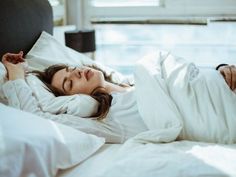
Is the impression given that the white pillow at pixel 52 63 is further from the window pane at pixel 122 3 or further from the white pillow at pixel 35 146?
the window pane at pixel 122 3

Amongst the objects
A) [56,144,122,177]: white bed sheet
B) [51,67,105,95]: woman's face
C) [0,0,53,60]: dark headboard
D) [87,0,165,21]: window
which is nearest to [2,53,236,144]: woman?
[51,67,105,95]: woman's face

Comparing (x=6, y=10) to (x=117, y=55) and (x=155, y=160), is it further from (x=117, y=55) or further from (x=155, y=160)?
(x=117, y=55)

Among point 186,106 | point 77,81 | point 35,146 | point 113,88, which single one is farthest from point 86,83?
point 35,146

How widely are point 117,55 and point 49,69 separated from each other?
1447 millimetres

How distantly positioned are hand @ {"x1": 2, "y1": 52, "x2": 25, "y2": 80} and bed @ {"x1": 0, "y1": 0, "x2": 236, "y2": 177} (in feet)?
0.18

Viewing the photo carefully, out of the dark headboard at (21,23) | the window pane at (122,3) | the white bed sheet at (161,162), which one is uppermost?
the window pane at (122,3)

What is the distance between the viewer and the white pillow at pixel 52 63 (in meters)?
1.31

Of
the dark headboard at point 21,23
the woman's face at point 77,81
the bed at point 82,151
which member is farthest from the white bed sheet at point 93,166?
the dark headboard at point 21,23

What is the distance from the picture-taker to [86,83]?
1480 millimetres

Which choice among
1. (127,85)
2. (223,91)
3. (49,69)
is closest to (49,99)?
(49,69)

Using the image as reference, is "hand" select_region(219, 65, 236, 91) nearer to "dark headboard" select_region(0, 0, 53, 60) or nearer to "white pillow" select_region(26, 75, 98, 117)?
"white pillow" select_region(26, 75, 98, 117)

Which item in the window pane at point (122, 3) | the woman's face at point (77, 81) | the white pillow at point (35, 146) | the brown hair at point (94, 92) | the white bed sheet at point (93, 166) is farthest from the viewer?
the window pane at point (122, 3)

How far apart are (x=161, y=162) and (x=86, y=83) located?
2.02 feet

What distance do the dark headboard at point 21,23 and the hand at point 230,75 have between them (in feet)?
3.23
